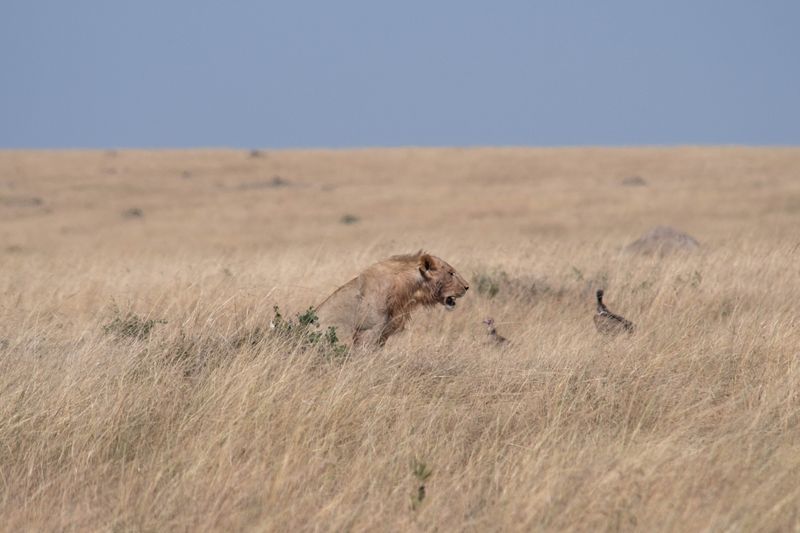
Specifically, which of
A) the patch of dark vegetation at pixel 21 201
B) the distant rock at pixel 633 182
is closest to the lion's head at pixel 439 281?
the distant rock at pixel 633 182

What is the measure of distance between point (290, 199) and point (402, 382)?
32.7m

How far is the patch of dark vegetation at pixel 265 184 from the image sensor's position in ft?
143

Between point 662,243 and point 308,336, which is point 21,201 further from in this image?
point 308,336

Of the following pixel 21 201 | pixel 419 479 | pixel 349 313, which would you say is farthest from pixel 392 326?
pixel 21 201

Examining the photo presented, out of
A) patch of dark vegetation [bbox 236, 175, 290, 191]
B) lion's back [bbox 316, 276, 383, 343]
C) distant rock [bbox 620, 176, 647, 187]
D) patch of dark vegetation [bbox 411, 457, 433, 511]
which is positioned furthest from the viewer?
patch of dark vegetation [bbox 236, 175, 290, 191]

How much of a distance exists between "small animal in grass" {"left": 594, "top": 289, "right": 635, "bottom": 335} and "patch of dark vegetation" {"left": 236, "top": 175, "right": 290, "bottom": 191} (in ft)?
112

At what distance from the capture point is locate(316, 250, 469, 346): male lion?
8.12m

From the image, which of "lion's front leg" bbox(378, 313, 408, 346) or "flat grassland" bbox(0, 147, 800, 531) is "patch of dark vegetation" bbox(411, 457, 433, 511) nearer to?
"flat grassland" bbox(0, 147, 800, 531)

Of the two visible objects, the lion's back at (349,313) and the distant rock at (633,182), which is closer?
the lion's back at (349,313)

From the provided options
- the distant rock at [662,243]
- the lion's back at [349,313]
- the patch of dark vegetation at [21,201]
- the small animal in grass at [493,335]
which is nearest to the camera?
the lion's back at [349,313]

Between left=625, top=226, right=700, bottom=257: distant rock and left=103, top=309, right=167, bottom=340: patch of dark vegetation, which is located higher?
left=625, top=226, right=700, bottom=257: distant rock

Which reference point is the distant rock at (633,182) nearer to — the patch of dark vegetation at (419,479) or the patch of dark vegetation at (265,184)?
the patch of dark vegetation at (265,184)

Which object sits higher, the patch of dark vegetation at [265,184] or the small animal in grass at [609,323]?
the patch of dark vegetation at [265,184]

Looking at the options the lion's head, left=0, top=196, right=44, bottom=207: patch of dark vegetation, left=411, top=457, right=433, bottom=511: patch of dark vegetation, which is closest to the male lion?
the lion's head
